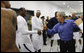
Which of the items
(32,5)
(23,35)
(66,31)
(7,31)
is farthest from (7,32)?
(32,5)

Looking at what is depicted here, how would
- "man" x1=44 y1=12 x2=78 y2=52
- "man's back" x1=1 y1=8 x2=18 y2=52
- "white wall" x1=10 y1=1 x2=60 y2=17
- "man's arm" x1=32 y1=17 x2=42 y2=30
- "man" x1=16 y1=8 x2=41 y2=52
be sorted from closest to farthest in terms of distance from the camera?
"man's back" x1=1 y1=8 x2=18 y2=52 < "man" x1=16 y1=8 x2=41 y2=52 < "man" x1=44 y1=12 x2=78 y2=52 < "man's arm" x1=32 y1=17 x2=42 y2=30 < "white wall" x1=10 y1=1 x2=60 y2=17

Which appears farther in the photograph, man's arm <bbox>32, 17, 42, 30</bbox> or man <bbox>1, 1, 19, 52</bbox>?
man's arm <bbox>32, 17, 42, 30</bbox>

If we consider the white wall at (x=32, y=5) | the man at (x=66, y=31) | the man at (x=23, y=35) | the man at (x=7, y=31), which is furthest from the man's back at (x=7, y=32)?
the white wall at (x=32, y=5)

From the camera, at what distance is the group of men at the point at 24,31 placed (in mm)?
1358

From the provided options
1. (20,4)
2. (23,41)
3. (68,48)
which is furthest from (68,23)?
(20,4)

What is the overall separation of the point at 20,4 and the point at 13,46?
6.89 metres

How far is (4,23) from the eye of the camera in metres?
1.36

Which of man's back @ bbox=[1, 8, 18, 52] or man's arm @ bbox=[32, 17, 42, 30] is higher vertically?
man's back @ bbox=[1, 8, 18, 52]

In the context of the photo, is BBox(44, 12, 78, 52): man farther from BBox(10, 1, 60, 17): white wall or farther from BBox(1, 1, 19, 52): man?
BBox(10, 1, 60, 17): white wall

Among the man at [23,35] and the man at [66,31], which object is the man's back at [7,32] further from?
the man at [66,31]

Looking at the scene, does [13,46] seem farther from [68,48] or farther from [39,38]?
[39,38]

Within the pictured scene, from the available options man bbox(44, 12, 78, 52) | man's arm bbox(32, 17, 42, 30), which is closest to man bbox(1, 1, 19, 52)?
man bbox(44, 12, 78, 52)

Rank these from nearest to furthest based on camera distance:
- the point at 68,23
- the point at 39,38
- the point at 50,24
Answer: the point at 68,23, the point at 39,38, the point at 50,24

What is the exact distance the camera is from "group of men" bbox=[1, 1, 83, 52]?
1.36 meters
